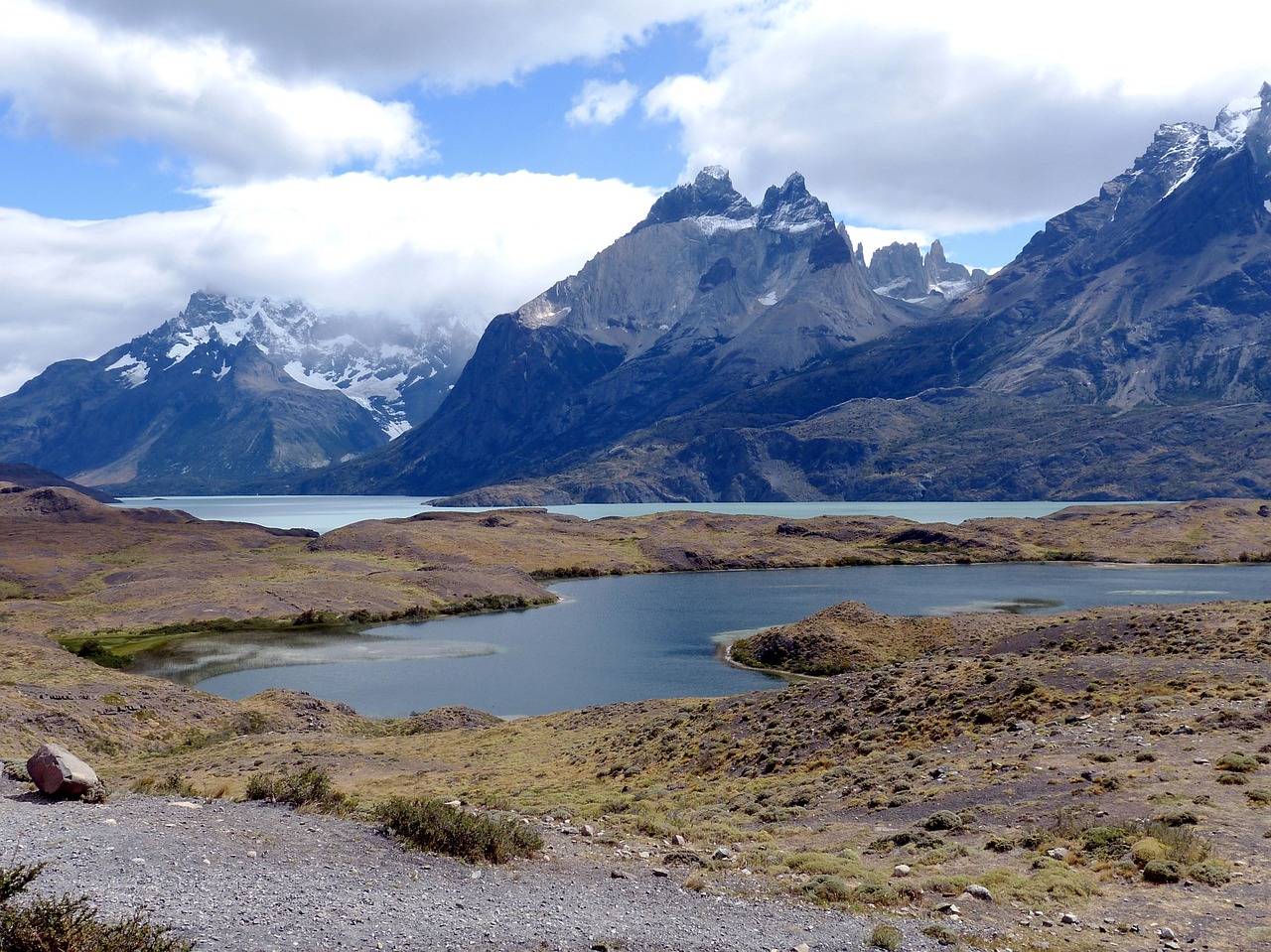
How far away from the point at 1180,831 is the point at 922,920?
741 cm

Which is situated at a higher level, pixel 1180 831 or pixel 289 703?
pixel 1180 831

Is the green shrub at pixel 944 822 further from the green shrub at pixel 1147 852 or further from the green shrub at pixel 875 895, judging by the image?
the green shrub at pixel 875 895

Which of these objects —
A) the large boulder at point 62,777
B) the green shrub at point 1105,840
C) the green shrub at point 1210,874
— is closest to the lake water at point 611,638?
the large boulder at point 62,777

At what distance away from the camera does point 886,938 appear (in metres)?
16.4

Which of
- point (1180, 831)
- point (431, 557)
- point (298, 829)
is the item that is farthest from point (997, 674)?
point (431, 557)

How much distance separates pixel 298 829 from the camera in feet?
72.1

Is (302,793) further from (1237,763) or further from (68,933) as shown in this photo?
(1237,763)

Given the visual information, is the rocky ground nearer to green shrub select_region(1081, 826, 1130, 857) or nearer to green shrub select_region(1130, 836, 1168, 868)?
green shrub select_region(1081, 826, 1130, 857)

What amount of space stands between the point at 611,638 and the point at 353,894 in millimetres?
81694

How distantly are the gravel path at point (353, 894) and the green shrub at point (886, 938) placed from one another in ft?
0.62

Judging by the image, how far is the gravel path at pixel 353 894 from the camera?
52.3ft

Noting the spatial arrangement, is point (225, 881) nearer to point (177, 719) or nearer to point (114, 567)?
point (177, 719)

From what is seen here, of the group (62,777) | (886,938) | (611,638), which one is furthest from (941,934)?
(611,638)

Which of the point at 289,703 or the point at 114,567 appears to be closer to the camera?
the point at 289,703
